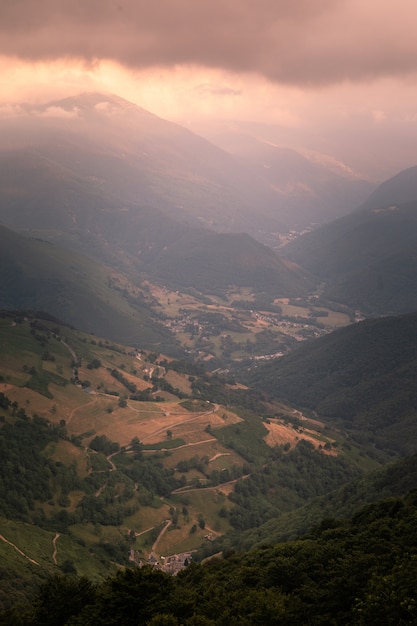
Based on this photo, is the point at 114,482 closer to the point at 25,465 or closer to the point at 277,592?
the point at 25,465

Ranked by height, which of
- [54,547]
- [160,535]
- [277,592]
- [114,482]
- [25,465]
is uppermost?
[277,592]

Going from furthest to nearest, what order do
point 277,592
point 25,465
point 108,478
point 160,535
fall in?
1. point 108,478
2. point 25,465
3. point 160,535
4. point 277,592

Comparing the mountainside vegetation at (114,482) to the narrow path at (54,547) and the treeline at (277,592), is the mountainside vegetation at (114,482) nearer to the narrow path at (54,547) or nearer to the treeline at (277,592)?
the narrow path at (54,547)

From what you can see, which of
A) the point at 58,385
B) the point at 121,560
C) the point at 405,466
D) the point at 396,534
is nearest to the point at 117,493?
the point at 121,560

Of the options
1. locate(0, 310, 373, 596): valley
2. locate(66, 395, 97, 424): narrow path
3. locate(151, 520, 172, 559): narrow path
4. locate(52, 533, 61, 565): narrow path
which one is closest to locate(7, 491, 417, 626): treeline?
locate(0, 310, 373, 596): valley

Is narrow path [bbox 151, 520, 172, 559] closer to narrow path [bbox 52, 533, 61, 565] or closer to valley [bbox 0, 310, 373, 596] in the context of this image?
valley [bbox 0, 310, 373, 596]

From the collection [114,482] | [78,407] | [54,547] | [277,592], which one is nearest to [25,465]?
[114,482]

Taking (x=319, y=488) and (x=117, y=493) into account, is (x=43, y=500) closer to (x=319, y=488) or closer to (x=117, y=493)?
(x=117, y=493)

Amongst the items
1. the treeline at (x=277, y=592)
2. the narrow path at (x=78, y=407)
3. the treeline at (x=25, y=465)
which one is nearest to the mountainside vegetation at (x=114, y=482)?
the treeline at (x=25, y=465)
